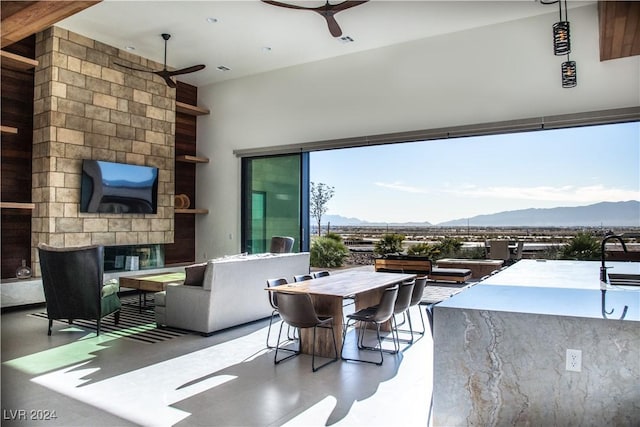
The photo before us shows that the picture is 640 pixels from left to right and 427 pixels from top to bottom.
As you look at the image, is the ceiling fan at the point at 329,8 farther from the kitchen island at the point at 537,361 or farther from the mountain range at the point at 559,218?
the mountain range at the point at 559,218

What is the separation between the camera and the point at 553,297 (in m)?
2.51

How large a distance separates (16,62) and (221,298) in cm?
474

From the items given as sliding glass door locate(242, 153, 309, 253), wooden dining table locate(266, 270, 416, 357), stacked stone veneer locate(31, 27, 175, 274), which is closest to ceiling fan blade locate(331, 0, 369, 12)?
wooden dining table locate(266, 270, 416, 357)

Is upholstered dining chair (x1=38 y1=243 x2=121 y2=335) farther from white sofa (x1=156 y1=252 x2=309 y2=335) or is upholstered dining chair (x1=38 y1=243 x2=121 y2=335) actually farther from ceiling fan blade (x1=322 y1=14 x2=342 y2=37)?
ceiling fan blade (x1=322 y1=14 x2=342 y2=37)

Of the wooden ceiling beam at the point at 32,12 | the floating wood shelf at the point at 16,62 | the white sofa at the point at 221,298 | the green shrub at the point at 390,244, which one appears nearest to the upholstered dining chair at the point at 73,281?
the white sofa at the point at 221,298

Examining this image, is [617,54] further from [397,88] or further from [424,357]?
[424,357]

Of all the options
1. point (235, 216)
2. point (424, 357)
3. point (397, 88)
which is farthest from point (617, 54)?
point (235, 216)

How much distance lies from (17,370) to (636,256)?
8200 millimetres

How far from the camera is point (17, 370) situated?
3.79m

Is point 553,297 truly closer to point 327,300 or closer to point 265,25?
point 327,300

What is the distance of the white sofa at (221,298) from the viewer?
16.2 ft

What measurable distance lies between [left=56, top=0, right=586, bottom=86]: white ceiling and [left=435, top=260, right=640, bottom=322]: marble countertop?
3.97 metres

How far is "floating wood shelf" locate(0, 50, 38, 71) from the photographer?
6.14m

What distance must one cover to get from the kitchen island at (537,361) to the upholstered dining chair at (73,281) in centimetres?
403
